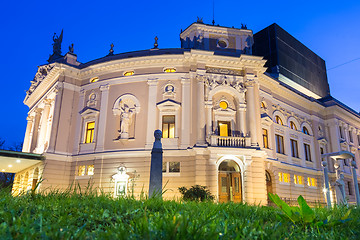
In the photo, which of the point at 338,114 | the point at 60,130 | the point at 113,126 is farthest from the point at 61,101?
the point at 338,114

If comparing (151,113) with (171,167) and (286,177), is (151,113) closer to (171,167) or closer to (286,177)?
(171,167)

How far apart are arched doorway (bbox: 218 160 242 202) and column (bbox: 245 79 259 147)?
8.45 feet

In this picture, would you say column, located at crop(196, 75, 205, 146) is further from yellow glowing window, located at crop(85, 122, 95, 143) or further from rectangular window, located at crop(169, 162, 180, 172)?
yellow glowing window, located at crop(85, 122, 95, 143)

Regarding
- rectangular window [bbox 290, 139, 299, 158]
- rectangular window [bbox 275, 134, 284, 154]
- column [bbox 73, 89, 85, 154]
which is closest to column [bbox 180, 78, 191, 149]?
column [bbox 73, 89, 85, 154]

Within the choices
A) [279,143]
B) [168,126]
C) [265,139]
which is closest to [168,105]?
[168,126]

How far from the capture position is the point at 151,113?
25266 mm

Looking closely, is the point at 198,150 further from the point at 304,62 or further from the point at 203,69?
the point at 304,62

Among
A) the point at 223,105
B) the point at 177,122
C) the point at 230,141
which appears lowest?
the point at 230,141

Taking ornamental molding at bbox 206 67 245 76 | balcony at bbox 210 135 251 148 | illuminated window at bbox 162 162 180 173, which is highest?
ornamental molding at bbox 206 67 245 76

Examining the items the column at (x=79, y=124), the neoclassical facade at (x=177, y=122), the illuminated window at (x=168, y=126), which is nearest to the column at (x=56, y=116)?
the neoclassical facade at (x=177, y=122)

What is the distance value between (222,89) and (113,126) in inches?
409

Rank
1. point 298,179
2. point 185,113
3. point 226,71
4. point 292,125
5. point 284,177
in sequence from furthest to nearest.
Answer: point 292,125
point 298,179
point 284,177
point 226,71
point 185,113

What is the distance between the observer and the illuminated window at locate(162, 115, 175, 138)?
980 inches

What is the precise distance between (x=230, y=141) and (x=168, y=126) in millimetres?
5577
